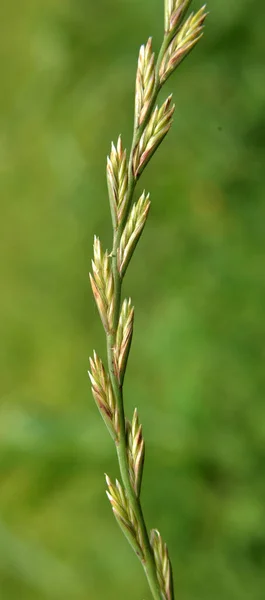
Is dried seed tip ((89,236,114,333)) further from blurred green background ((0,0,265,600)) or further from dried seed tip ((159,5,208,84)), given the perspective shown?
blurred green background ((0,0,265,600))

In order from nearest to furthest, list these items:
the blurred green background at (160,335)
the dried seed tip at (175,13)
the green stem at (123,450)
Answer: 1. the green stem at (123,450)
2. the dried seed tip at (175,13)
3. the blurred green background at (160,335)

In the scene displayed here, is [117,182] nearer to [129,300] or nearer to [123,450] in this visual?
[129,300]

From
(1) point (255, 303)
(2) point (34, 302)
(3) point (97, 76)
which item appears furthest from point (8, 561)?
(3) point (97, 76)

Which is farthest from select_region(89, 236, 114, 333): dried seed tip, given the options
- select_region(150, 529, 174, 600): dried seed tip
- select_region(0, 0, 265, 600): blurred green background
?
select_region(0, 0, 265, 600): blurred green background

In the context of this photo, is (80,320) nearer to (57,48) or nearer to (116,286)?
(57,48)

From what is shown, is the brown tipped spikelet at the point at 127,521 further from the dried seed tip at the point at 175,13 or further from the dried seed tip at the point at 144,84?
the dried seed tip at the point at 175,13

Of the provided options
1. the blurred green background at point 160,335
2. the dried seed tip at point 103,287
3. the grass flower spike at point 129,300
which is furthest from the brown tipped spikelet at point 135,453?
the blurred green background at point 160,335

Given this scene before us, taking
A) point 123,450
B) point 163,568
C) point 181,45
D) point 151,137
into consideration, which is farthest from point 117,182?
point 163,568
